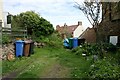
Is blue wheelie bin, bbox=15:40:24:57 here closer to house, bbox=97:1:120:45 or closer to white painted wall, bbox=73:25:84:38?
house, bbox=97:1:120:45

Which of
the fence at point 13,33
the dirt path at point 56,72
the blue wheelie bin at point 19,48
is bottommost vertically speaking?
the dirt path at point 56,72

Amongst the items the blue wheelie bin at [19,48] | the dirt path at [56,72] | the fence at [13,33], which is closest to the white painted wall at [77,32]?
the fence at [13,33]

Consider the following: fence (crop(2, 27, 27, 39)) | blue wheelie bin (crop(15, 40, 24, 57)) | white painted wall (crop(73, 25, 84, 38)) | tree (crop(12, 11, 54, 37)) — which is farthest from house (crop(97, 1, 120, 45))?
white painted wall (crop(73, 25, 84, 38))

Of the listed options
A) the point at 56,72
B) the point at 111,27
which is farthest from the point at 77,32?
the point at 56,72

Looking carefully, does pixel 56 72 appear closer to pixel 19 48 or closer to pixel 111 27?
pixel 19 48

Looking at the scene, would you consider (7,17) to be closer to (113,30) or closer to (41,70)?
(113,30)

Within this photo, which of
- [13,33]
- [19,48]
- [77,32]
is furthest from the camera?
[77,32]

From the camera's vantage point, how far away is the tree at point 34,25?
87.7 ft

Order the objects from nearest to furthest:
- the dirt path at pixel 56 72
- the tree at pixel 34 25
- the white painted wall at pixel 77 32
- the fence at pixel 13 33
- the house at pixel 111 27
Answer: the dirt path at pixel 56 72 → the house at pixel 111 27 → the fence at pixel 13 33 → the tree at pixel 34 25 → the white painted wall at pixel 77 32

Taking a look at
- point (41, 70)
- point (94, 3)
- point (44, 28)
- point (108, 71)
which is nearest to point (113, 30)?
point (94, 3)

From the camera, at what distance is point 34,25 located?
27.3 metres

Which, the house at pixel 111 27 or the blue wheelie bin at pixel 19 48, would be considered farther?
the house at pixel 111 27

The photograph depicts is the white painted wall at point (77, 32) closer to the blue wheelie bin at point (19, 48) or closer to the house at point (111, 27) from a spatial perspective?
the house at point (111, 27)

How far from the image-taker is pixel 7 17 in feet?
85.4
